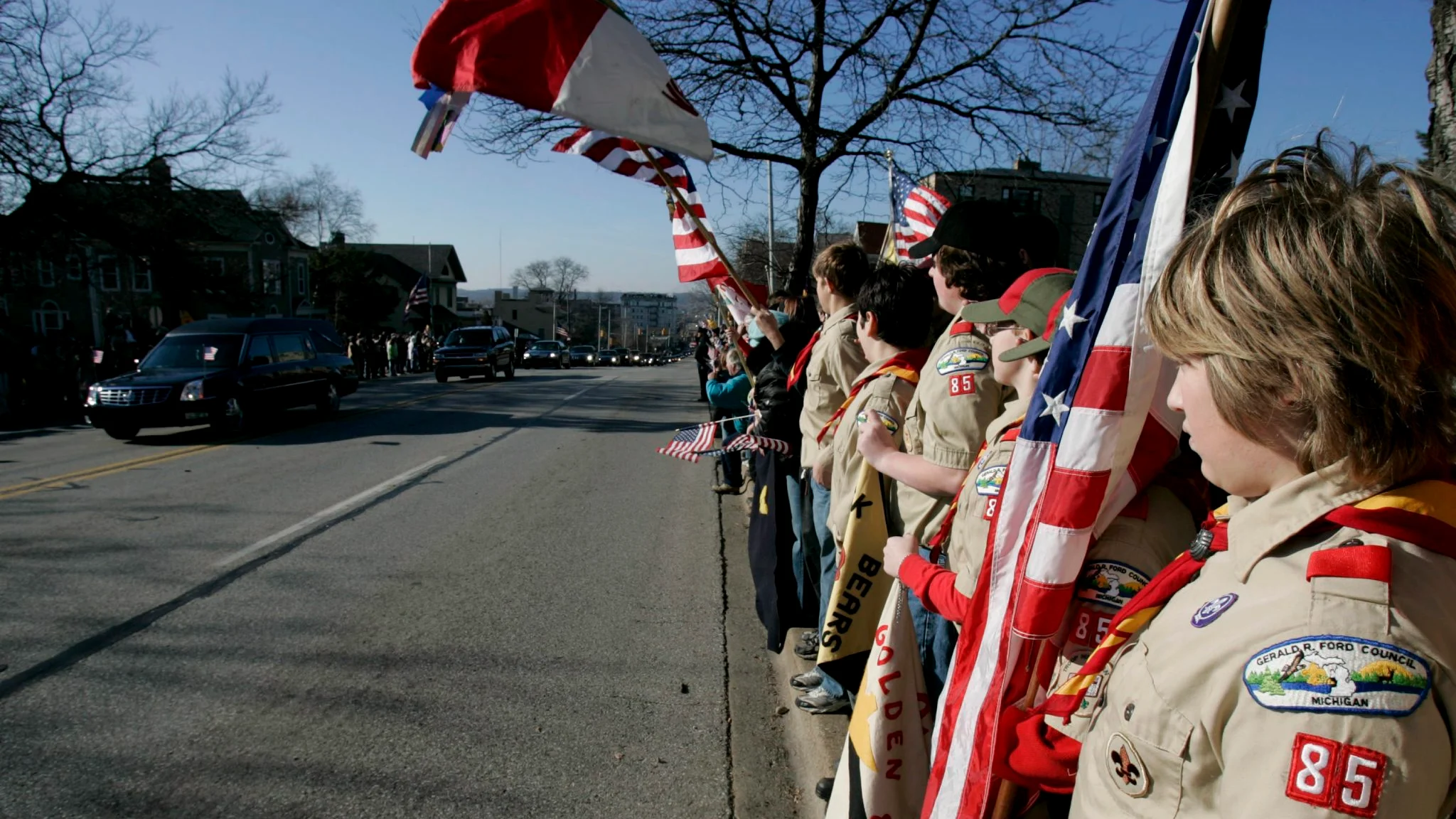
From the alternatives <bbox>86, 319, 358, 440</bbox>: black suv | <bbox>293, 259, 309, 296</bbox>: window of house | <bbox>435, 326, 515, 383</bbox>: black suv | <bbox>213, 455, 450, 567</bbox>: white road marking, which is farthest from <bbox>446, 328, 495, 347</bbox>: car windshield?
<bbox>293, 259, 309, 296</bbox>: window of house

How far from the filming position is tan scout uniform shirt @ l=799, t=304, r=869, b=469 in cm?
386

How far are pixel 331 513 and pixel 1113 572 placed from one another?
727 cm

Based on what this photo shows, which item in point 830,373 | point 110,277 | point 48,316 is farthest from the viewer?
point 48,316

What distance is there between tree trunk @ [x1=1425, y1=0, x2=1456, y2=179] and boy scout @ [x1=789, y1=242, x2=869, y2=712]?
197 centimetres

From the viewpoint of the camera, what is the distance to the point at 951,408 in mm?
2533

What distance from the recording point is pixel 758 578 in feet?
14.7

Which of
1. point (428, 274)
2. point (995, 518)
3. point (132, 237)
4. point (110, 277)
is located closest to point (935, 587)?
point (995, 518)

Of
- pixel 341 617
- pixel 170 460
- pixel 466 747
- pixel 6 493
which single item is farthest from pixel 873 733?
pixel 170 460

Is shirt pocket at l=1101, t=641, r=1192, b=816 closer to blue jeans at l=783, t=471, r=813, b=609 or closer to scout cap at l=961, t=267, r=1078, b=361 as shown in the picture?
scout cap at l=961, t=267, r=1078, b=361

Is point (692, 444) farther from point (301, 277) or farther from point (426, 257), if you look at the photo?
point (426, 257)

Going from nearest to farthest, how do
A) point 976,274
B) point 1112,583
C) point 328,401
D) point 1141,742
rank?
point 1141,742, point 1112,583, point 976,274, point 328,401

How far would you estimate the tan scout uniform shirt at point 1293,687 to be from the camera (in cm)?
92

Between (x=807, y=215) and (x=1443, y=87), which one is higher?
(x=807, y=215)

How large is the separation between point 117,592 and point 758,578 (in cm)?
399
